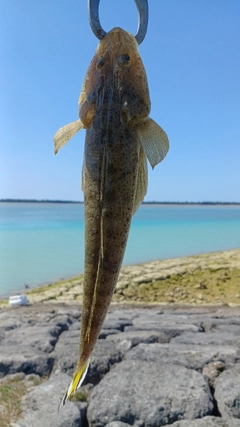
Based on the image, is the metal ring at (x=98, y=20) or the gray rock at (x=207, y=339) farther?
the gray rock at (x=207, y=339)

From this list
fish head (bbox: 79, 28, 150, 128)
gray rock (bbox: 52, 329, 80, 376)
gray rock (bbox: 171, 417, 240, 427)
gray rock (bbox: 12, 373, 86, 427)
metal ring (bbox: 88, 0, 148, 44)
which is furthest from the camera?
gray rock (bbox: 52, 329, 80, 376)

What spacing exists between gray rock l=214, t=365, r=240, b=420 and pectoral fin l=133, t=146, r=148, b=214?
4.06m

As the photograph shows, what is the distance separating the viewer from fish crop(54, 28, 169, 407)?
5.67ft

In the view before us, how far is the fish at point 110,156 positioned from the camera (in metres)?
1.73

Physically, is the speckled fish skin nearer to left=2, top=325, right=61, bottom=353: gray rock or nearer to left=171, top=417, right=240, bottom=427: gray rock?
left=171, top=417, right=240, bottom=427: gray rock

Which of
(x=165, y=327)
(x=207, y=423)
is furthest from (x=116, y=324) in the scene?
(x=207, y=423)

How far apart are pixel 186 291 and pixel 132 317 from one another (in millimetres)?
6259

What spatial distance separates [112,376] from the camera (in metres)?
5.87

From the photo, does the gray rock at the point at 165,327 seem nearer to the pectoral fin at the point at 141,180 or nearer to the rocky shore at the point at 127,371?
the rocky shore at the point at 127,371

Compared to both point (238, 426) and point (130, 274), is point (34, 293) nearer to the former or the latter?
point (130, 274)

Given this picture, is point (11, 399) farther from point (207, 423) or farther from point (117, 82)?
point (117, 82)

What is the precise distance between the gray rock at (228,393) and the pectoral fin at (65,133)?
4195 mm

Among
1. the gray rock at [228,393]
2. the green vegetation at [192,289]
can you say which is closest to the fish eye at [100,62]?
the gray rock at [228,393]

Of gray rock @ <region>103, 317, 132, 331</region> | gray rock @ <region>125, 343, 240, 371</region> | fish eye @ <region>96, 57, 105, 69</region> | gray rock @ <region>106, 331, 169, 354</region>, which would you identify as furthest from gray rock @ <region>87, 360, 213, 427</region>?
fish eye @ <region>96, 57, 105, 69</region>
